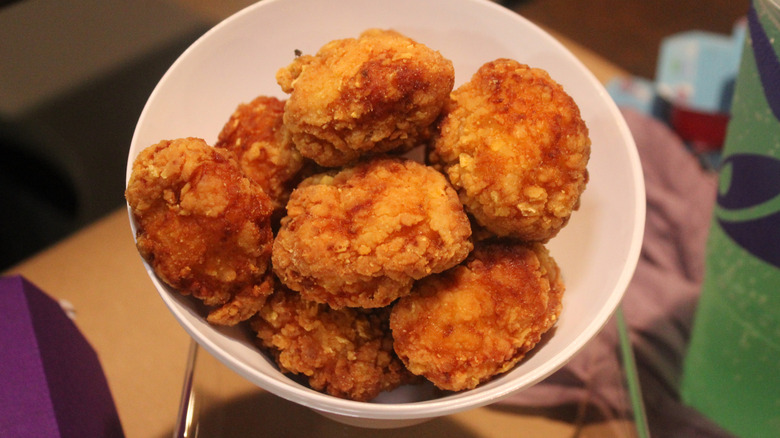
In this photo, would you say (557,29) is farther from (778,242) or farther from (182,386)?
(182,386)

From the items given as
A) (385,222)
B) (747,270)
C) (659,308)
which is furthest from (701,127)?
(385,222)

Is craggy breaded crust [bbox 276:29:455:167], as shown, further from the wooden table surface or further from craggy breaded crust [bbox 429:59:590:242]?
the wooden table surface

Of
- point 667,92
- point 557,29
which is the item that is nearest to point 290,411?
point 667,92

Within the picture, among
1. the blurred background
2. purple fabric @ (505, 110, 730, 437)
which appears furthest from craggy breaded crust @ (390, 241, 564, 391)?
the blurred background

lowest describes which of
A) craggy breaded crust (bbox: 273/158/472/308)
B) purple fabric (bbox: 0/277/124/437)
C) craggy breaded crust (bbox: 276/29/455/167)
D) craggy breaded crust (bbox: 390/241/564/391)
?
purple fabric (bbox: 0/277/124/437)

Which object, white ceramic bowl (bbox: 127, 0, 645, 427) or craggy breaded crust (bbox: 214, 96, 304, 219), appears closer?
white ceramic bowl (bbox: 127, 0, 645, 427)

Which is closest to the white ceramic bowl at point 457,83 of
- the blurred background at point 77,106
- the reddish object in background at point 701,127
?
the blurred background at point 77,106

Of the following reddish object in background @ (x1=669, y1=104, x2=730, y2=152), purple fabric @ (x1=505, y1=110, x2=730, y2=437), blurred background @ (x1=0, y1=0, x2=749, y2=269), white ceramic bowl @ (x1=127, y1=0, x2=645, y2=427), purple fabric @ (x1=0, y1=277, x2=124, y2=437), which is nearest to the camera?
white ceramic bowl @ (x1=127, y1=0, x2=645, y2=427)
